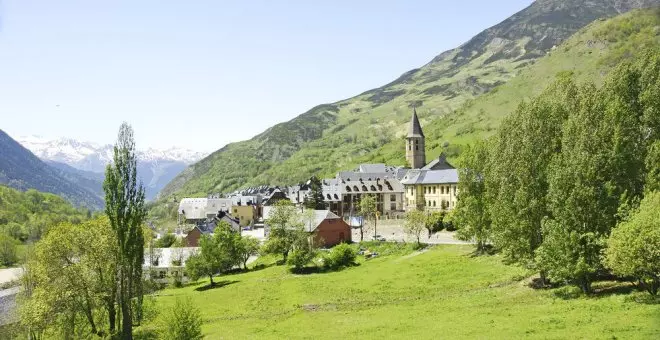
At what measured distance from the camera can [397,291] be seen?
58.4 m

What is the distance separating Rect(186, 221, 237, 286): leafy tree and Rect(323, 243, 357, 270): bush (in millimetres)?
18575

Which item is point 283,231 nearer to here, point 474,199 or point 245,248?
point 245,248

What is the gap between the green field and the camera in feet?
119

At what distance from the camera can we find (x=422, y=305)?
165ft

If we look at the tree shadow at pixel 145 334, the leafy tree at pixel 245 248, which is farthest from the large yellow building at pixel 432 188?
the tree shadow at pixel 145 334

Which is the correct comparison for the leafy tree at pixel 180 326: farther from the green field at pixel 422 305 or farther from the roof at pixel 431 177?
the roof at pixel 431 177

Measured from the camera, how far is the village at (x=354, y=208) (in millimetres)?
106125

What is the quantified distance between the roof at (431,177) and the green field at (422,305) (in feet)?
180

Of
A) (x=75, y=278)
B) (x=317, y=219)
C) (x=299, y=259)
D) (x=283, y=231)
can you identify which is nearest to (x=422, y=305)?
(x=75, y=278)

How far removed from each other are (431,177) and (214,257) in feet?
244

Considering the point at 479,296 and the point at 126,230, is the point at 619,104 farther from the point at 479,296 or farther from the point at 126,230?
the point at 126,230

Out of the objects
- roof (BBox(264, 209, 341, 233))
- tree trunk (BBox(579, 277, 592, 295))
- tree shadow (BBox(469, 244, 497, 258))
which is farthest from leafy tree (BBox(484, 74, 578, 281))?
roof (BBox(264, 209, 341, 233))

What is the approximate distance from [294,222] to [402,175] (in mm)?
86710

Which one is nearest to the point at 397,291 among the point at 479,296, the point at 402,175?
the point at 479,296
